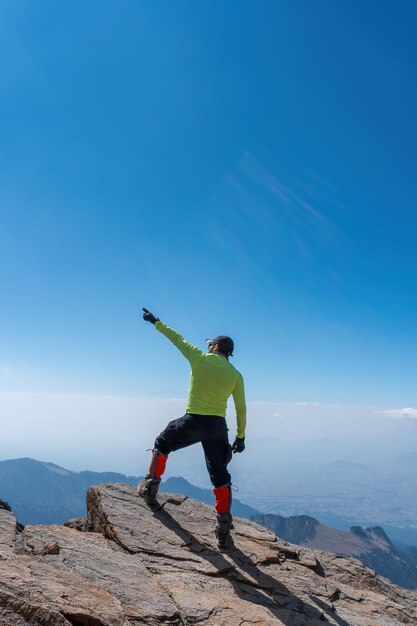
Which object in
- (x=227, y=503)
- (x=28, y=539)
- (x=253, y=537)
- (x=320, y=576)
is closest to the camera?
(x=28, y=539)

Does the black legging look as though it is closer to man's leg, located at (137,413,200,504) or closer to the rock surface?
man's leg, located at (137,413,200,504)

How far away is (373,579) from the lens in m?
13.6

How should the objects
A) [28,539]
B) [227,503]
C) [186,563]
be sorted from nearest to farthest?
[28,539] → [186,563] → [227,503]

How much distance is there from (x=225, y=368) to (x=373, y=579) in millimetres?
9656

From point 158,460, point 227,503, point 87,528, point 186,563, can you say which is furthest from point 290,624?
point 87,528

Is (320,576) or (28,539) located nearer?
(28,539)

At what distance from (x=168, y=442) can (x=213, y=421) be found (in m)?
1.60

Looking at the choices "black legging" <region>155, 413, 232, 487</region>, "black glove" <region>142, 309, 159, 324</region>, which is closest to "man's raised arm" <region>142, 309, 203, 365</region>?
"black glove" <region>142, 309, 159, 324</region>

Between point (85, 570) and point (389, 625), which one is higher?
point (85, 570)

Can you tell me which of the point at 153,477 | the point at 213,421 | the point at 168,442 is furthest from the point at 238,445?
the point at 153,477

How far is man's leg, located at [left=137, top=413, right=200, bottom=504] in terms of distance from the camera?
11.3 m

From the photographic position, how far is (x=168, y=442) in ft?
38.1

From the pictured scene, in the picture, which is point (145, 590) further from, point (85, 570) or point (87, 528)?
point (87, 528)

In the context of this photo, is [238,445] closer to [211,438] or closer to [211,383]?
[211,438]
